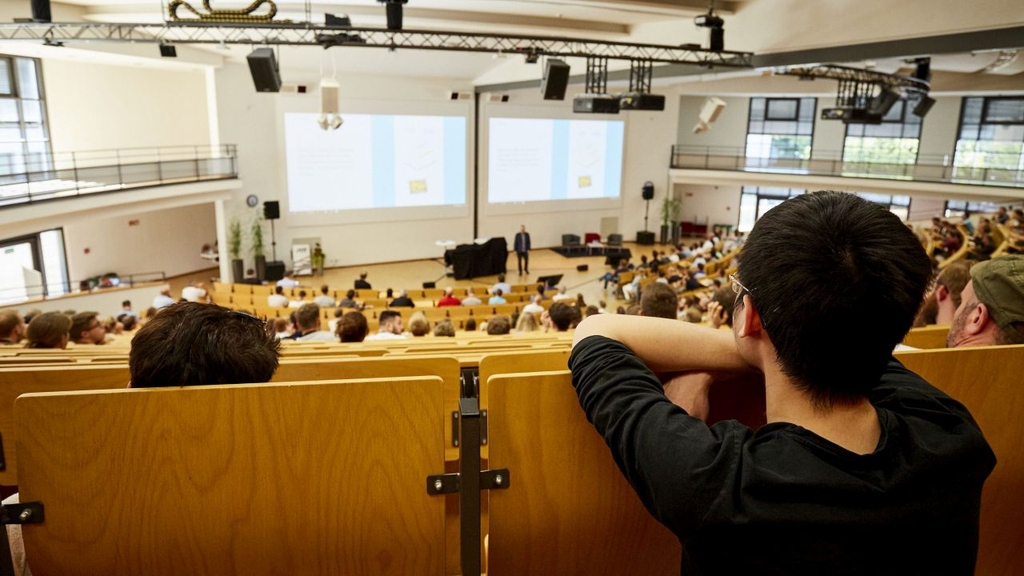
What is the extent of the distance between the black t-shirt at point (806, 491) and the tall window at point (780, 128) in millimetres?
24232

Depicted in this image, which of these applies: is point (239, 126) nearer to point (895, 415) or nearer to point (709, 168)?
point (709, 168)

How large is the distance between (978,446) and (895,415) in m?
0.14

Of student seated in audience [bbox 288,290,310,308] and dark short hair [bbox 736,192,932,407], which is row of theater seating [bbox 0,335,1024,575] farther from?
student seated in audience [bbox 288,290,310,308]

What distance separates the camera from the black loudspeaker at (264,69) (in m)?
10.1

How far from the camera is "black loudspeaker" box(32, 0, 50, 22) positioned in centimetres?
861

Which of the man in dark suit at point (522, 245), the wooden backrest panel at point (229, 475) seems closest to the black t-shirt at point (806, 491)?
the wooden backrest panel at point (229, 475)

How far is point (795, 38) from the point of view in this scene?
976 centimetres

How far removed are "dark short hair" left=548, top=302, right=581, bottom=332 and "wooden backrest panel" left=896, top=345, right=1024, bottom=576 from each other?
4.87 meters

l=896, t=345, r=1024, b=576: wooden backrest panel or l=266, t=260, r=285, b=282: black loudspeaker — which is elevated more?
l=896, t=345, r=1024, b=576: wooden backrest panel

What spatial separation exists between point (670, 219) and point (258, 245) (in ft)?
45.5

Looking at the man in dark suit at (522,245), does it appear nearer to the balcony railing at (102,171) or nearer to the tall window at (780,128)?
the balcony railing at (102,171)

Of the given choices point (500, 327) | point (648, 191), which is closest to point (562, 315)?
point (500, 327)

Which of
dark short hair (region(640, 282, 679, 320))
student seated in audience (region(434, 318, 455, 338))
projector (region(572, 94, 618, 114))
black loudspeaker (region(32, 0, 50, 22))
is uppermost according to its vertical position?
black loudspeaker (region(32, 0, 50, 22))

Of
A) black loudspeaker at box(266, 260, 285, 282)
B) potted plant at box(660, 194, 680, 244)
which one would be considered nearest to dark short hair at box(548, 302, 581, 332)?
black loudspeaker at box(266, 260, 285, 282)
